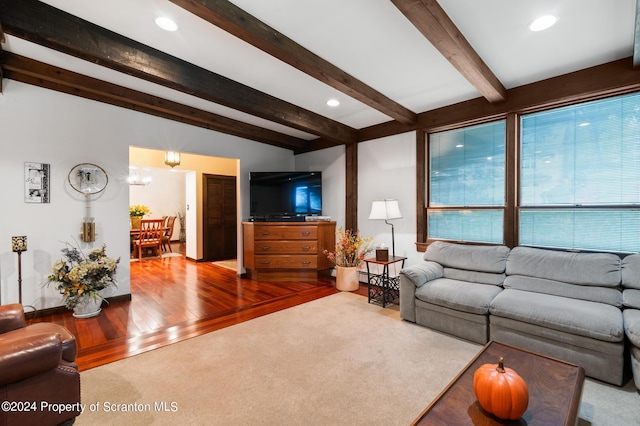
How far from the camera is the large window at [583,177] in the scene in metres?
2.76

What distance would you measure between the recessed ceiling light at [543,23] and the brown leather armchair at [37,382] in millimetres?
3703

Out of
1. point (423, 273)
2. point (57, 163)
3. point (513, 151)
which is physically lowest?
point (423, 273)

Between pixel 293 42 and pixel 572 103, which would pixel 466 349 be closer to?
pixel 572 103

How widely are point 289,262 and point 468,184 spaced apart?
2.99 meters

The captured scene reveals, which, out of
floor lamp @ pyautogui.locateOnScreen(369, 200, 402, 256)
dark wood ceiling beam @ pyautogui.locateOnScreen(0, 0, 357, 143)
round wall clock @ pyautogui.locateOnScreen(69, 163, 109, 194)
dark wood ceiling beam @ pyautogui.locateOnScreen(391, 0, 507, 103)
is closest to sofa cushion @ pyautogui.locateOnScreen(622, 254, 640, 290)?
dark wood ceiling beam @ pyautogui.locateOnScreen(391, 0, 507, 103)

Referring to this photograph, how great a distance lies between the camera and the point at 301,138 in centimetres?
566

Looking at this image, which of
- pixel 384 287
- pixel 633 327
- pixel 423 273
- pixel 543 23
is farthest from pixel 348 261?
pixel 543 23

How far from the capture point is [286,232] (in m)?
4.99

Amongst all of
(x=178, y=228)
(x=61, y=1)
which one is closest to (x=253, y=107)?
(x=61, y=1)

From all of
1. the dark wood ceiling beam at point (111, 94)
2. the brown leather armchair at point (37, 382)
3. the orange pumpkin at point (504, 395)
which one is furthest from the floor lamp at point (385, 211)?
the brown leather armchair at point (37, 382)

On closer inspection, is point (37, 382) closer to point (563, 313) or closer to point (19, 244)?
point (19, 244)

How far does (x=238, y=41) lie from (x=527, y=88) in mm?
3102

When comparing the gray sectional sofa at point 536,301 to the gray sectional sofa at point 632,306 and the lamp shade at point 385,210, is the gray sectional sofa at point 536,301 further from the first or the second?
the lamp shade at point 385,210

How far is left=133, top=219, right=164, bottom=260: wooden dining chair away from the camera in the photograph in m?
6.79
